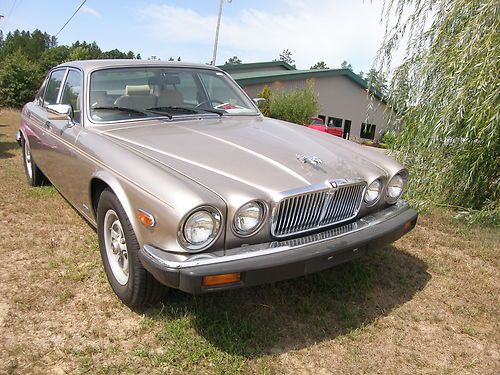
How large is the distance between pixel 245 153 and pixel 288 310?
1157mm

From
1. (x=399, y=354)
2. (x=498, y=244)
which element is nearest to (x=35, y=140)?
(x=399, y=354)

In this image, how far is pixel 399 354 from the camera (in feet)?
8.31

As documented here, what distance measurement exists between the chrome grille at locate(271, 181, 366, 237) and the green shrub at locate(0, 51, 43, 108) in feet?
76.4

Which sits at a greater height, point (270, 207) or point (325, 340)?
point (270, 207)

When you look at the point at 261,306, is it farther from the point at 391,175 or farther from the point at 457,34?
the point at 457,34

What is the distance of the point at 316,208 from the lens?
8.69 ft

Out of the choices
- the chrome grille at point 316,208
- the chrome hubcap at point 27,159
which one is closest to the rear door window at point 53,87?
the chrome hubcap at point 27,159

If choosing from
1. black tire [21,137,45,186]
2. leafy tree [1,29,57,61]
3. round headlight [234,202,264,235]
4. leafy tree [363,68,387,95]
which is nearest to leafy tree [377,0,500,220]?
leafy tree [363,68,387,95]

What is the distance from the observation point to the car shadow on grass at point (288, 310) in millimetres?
2584

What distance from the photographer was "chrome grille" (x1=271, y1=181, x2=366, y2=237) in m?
2.50

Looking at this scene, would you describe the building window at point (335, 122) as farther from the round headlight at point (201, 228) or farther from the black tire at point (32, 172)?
the round headlight at point (201, 228)

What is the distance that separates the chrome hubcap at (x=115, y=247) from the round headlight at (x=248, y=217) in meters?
0.98

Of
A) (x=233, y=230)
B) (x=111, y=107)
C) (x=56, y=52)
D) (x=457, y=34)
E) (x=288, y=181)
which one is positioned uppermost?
(x=56, y=52)

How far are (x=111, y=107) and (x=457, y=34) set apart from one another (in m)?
4.37
